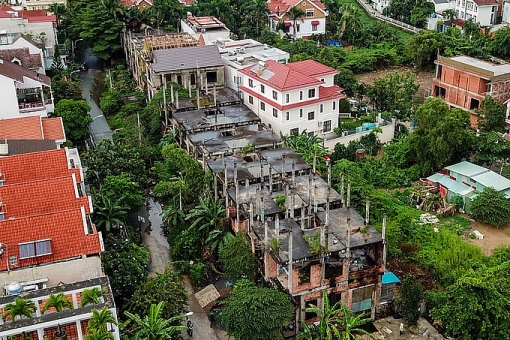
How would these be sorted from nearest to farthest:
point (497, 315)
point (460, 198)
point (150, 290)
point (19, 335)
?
point (19, 335) → point (497, 315) → point (150, 290) → point (460, 198)

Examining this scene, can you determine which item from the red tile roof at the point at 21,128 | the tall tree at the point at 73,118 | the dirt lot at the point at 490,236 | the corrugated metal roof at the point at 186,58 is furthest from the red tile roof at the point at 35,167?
the dirt lot at the point at 490,236

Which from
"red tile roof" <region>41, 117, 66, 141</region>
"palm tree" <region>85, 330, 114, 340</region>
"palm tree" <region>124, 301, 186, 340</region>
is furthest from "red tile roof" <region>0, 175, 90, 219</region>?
"red tile roof" <region>41, 117, 66, 141</region>

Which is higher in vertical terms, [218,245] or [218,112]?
[218,112]

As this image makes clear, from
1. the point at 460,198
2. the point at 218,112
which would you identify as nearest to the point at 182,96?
the point at 218,112

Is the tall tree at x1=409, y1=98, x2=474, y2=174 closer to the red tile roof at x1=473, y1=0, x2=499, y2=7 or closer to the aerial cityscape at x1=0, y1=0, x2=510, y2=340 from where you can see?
the aerial cityscape at x1=0, y1=0, x2=510, y2=340

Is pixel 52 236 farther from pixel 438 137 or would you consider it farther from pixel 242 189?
pixel 438 137

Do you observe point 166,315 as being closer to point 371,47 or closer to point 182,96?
point 182,96

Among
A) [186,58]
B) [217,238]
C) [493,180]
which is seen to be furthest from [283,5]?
[217,238]
